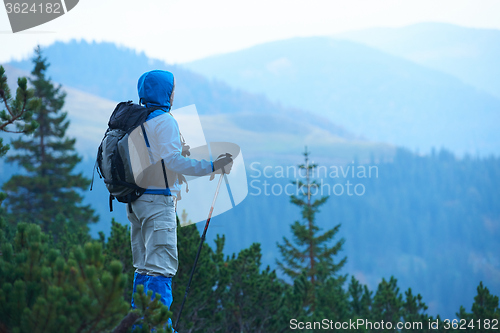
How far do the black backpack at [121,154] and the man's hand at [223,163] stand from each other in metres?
0.58

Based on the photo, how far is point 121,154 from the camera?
3.34 metres

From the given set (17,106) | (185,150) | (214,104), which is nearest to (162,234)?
(185,150)

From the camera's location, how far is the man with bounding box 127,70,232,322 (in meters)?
3.34

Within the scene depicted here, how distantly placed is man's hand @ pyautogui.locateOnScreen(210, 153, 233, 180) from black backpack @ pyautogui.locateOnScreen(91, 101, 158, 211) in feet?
1.90

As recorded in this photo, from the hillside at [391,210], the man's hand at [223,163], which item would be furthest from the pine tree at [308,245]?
the hillside at [391,210]

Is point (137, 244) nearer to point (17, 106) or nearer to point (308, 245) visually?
point (17, 106)

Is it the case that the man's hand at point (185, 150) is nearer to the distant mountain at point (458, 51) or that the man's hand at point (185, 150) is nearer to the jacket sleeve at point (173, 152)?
the jacket sleeve at point (173, 152)

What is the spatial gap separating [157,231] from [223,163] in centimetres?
70

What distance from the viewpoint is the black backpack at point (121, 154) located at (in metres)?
3.35

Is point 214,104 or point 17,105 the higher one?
point 214,104

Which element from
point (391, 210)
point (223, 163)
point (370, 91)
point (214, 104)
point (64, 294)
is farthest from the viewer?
point (370, 91)

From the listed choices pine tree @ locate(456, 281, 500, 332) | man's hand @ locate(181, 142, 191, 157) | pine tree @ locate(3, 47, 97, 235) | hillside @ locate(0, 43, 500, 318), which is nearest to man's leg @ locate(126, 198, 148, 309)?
man's hand @ locate(181, 142, 191, 157)

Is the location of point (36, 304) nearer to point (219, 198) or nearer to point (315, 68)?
point (219, 198)

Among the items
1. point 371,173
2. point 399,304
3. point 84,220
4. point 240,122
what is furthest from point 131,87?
point 399,304
